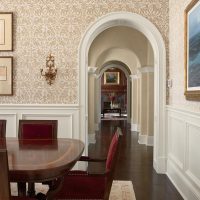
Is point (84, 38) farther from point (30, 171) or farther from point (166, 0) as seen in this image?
point (30, 171)

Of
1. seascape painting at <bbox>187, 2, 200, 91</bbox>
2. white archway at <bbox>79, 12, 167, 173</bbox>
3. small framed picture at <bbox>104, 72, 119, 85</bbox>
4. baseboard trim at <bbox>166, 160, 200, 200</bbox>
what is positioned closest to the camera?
seascape painting at <bbox>187, 2, 200, 91</bbox>

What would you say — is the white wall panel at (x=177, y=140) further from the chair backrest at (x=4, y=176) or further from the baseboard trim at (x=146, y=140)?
the baseboard trim at (x=146, y=140)

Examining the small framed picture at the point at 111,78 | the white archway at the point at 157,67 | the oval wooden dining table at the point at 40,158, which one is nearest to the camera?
the oval wooden dining table at the point at 40,158

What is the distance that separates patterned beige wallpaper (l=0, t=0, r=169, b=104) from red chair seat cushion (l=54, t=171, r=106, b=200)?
241 centimetres

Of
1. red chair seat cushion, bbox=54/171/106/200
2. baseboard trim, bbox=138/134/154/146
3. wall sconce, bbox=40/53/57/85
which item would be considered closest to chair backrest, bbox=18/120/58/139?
red chair seat cushion, bbox=54/171/106/200

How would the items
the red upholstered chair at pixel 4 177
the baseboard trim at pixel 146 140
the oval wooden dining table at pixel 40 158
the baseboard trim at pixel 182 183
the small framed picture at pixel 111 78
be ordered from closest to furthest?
the red upholstered chair at pixel 4 177
the oval wooden dining table at pixel 40 158
the baseboard trim at pixel 182 183
the baseboard trim at pixel 146 140
the small framed picture at pixel 111 78

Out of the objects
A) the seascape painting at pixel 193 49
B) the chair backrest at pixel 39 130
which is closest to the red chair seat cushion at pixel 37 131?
the chair backrest at pixel 39 130

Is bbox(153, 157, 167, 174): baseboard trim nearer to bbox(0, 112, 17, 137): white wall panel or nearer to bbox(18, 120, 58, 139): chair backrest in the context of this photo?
bbox(18, 120, 58, 139): chair backrest

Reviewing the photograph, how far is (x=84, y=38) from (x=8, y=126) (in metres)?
1.91

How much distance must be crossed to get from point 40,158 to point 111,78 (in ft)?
58.7

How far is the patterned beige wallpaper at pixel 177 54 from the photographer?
4.09m

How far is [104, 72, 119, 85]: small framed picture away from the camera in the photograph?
2012cm

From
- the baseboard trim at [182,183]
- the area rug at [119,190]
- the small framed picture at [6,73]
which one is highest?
the small framed picture at [6,73]

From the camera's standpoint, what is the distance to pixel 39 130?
3605 millimetres
